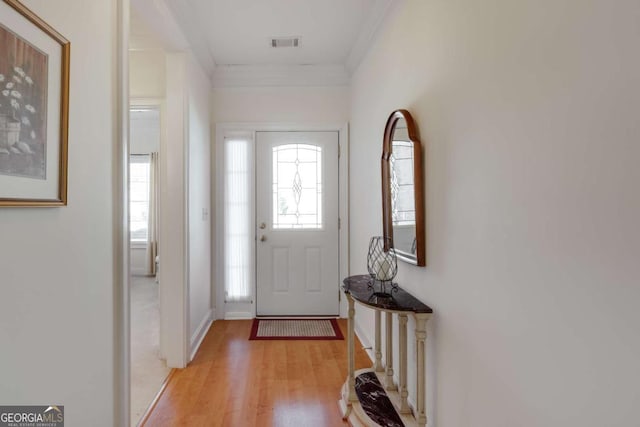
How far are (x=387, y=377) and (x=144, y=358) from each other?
6.35 ft

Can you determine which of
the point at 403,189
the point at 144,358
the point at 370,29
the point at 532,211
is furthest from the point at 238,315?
the point at 532,211

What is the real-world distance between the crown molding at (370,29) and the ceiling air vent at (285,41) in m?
0.53

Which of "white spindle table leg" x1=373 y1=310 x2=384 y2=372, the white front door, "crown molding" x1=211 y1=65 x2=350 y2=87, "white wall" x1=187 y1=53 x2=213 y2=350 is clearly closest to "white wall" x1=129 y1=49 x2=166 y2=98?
"white wall" x1=187 y1=53 x2=213 y2=350

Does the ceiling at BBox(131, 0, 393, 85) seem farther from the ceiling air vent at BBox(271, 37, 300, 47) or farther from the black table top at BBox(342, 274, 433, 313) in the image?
the black table top at BBox(342, 274, 433, 313)

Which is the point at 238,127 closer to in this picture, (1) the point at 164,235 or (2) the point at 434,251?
(1) the point at 164,235

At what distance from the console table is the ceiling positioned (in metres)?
1.92

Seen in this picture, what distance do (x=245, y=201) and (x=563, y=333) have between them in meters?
3.01

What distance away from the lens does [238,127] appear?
11.1ft

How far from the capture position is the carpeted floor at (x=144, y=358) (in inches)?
80.2

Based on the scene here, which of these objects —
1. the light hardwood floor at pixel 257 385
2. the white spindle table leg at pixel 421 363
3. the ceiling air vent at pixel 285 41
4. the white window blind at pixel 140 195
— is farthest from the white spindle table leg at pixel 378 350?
the white window blind at pixel 140 195

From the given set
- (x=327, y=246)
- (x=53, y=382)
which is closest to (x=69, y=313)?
(x=53, y=382)

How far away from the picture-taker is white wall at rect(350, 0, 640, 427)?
2.33 ft

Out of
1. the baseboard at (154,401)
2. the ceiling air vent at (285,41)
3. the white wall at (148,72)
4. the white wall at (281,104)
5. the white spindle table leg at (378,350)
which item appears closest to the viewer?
the baseboard at (154,401)

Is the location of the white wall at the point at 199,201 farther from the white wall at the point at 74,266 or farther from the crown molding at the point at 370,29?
the crown molding at the point at 370,29
